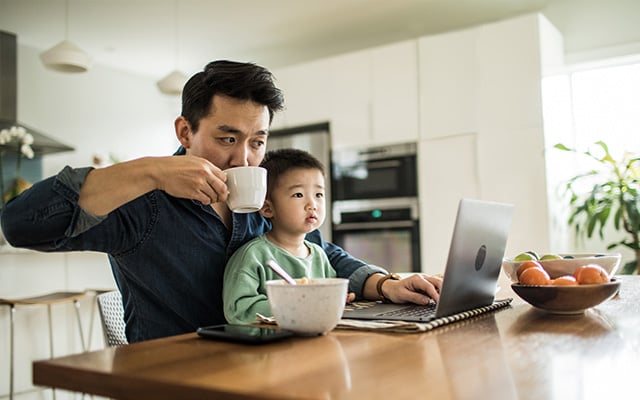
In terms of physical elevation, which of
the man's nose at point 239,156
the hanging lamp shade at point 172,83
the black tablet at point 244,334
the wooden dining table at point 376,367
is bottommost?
the wooden dining table at point 376,367

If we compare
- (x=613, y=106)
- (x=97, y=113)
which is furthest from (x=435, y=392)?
(x=97, y=113)

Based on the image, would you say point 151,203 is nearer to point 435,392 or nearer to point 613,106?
point 435,392

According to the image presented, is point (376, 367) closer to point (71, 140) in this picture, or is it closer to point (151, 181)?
point (151, 181)

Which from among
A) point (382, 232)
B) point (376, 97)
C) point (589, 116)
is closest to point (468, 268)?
point (382, 232)

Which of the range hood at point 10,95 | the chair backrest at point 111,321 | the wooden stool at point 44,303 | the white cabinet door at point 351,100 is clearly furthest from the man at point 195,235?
the range hood at point 10,95

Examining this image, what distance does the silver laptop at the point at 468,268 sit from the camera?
0.91 meters

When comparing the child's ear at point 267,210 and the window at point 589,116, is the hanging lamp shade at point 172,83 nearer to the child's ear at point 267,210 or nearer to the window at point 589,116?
the window at point 589,116

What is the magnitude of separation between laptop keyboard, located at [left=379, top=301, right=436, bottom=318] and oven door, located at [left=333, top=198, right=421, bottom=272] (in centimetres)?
304

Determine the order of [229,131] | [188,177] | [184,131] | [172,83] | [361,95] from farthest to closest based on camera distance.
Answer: [361,95] < [172,83] < [184,131] < [229,131] < [188,177]

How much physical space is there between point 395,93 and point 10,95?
10.1 feet

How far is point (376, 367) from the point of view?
0.62 metres

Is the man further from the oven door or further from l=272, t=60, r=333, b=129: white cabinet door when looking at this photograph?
l=272, t=60, r=333, b=129: white cabinet door

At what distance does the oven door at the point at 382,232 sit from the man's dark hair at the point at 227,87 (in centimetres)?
297

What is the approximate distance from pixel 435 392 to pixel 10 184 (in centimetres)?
483
